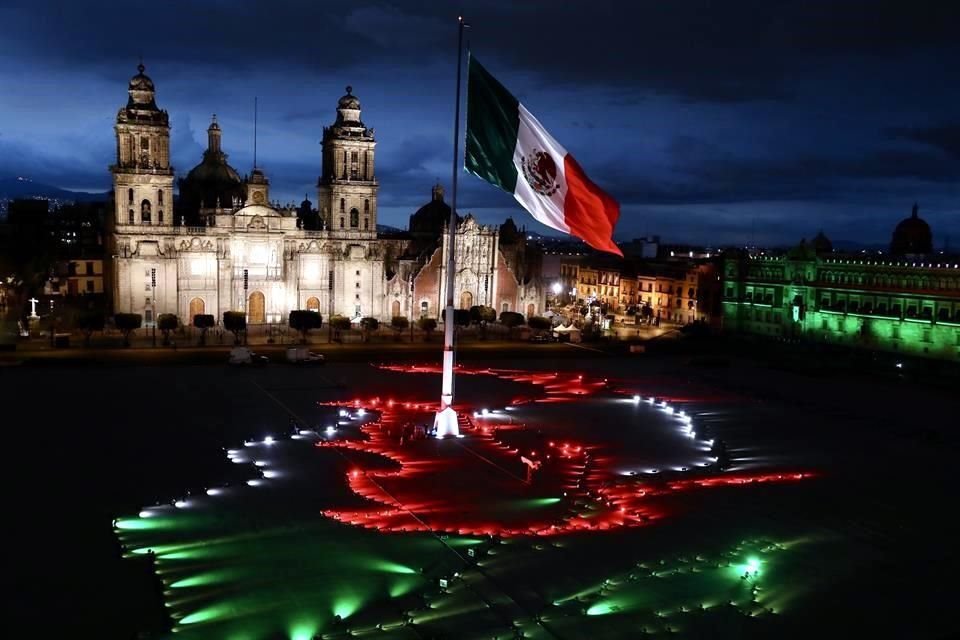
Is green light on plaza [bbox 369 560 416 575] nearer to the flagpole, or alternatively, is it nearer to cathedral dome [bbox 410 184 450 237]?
the flagpole

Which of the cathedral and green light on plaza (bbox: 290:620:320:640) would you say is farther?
the cathedral

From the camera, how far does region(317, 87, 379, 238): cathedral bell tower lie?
8794 centimetres

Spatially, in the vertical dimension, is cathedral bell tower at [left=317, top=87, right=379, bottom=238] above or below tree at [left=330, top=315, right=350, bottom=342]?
above

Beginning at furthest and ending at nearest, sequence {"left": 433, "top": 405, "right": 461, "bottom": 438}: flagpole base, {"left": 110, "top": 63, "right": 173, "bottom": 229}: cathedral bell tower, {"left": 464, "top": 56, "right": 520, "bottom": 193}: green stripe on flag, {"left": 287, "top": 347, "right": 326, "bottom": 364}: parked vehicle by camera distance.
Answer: {"left": 110, "top": 63, "right": 173, "bottom": 229}: cathedral bell tower, {"left": 287, "top": 347, "right": 326, "bottom": 364}: parked vehicle, {"left": 433, "top": 405, "right": 461, "bottom": 438}: flagpole base, {"left": 464, "top": 56, "right": 520, "bottom": 193}: green stripe on flag

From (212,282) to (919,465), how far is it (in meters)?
63.6

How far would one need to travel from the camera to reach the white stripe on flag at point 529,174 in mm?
31375

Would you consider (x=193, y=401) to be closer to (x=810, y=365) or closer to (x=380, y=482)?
(x=380, y=482)

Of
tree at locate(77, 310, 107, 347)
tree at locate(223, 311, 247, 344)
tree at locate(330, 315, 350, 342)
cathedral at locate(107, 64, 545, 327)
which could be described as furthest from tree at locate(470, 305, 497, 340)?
tree at locate(77, 310, 107, 347)

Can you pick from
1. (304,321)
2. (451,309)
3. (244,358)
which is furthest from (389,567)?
(304,321)

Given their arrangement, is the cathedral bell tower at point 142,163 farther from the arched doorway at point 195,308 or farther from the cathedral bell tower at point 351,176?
the cathedral bell tower at point 351,176

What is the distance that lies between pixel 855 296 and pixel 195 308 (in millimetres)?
61965

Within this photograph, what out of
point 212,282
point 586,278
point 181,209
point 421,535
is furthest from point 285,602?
point 586,278

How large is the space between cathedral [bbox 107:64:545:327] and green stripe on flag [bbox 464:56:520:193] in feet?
179

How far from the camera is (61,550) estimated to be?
79.4 feet
